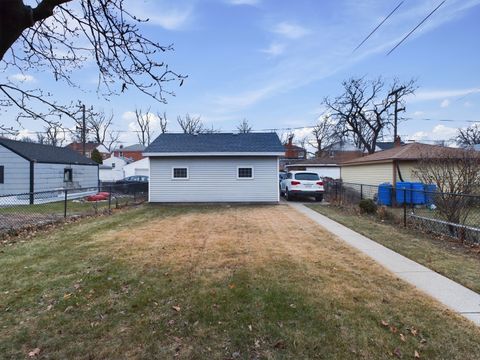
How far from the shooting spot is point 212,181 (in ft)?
61.4

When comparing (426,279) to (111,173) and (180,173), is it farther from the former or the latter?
(111,173)

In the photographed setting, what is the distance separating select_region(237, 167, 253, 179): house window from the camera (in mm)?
18750

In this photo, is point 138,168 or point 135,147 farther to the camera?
point 135,147

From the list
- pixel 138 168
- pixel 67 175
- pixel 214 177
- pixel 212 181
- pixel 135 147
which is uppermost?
pixel 135 147

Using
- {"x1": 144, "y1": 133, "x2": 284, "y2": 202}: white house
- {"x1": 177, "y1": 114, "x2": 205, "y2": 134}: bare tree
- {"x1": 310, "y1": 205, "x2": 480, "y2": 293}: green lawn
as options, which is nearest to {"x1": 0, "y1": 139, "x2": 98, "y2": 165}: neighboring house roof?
{"x1": 144, "y1": 133, "x2": 284, "y2": 202}: white house

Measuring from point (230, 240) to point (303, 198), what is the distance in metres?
13.9

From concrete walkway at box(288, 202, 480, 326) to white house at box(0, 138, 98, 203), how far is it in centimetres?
1889

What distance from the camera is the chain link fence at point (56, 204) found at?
11.4 m

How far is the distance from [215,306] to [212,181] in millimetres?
14525

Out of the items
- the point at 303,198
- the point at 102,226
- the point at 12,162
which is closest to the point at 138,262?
the point at 102,226

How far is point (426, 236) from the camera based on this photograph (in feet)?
29.8

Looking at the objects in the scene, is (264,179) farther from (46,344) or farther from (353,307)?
(46,344)

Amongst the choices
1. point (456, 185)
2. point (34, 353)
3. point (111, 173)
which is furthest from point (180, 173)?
point (111, 173)

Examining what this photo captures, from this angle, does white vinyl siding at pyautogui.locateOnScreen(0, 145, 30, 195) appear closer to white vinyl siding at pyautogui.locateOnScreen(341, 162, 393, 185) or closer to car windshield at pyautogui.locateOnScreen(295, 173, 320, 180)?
car windshield at pyautogui.locateOnScreen(295, 173, 320, 180)
